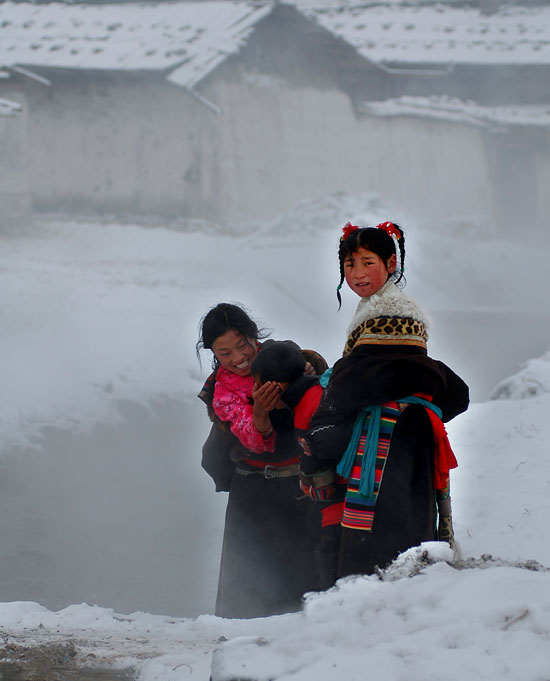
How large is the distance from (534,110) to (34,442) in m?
9.34

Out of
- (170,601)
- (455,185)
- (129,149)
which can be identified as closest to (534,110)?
(455,185)

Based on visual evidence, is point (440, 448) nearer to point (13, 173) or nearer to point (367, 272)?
point (367, 272)

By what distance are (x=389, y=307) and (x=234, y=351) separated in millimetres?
555

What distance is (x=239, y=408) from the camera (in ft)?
7.25

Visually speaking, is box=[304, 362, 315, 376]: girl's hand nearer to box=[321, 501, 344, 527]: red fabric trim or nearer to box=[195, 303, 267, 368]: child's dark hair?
box=[195, 303, 267, 368]: child's dark hair

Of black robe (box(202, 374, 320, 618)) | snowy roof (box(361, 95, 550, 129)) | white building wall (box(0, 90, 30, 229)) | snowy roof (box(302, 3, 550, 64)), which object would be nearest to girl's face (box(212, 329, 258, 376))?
black robe (box(202, 374, 320, 618))

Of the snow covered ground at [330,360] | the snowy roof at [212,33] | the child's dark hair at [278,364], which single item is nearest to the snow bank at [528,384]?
the snow covered ground at [330,360]

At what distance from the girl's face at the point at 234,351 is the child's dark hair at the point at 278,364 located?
183mm

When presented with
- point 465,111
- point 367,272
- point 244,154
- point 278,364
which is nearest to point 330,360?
point 244,154

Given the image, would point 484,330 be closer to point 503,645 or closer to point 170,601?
point 170,601

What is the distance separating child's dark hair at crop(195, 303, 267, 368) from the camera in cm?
228

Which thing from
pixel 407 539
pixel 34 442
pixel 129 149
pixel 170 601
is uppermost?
pixel 129 149

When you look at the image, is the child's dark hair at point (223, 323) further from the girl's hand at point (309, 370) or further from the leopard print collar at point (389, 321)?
the leopard print collar at point (389, 321)

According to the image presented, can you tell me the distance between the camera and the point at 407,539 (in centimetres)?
188
